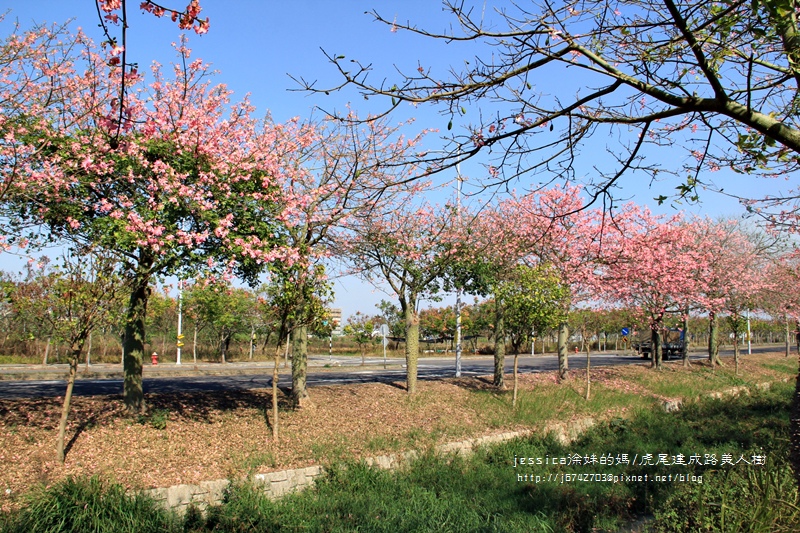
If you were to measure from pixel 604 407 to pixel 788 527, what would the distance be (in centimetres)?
1147

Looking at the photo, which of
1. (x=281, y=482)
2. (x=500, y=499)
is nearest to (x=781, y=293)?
(x=500, y=499)

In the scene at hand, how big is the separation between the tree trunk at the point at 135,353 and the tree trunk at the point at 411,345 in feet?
21.8

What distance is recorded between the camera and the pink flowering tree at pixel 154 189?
26.2 ft

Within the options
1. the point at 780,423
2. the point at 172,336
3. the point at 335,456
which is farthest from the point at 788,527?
the point at 172,336

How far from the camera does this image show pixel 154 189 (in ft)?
28.1

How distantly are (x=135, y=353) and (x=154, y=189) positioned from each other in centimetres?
315

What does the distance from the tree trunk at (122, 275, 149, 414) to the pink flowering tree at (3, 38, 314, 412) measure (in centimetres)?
2

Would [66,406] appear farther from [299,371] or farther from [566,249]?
[566,249]

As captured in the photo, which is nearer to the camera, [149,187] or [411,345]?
Result: [149,187]

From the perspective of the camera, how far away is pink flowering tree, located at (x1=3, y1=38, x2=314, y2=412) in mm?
7973

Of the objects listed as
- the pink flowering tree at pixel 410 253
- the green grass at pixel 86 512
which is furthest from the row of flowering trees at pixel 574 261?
the green grass at pixel 86 512

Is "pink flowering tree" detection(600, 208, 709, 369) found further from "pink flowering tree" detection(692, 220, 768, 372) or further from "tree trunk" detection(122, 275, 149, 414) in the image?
"tree trunk" detection(122, 275, 149, 414)

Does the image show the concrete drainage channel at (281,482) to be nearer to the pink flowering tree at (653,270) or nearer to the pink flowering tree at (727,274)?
the pink flowering tree at (653,270)

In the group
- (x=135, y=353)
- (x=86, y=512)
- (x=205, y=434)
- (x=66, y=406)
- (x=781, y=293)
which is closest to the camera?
(x=86, y=512)
